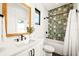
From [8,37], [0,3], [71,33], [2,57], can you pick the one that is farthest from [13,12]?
[71,33]

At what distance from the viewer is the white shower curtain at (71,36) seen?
114 centimetres

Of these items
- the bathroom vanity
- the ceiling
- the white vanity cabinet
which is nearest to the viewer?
the bathroom vanity

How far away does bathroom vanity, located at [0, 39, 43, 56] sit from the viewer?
2.84ft

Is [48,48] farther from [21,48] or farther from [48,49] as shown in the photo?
[21,48]

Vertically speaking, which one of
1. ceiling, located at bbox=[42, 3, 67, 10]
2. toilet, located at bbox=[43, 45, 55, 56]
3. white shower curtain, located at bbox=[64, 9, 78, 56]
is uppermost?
ceiling, located at bbox=[42, 3, 67, 10]

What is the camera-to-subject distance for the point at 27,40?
1158 millimetres

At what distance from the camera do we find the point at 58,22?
1.19 m

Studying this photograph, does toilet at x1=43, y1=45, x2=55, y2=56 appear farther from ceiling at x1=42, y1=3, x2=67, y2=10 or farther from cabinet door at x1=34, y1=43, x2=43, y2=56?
ceiling at x1=42, y1=3, x2=67, y2=10

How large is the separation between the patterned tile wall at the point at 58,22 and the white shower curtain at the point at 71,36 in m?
0.05

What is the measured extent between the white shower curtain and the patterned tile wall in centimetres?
5

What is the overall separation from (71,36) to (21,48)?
2.30 feet

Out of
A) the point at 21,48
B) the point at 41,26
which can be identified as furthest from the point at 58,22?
the point at 21,48

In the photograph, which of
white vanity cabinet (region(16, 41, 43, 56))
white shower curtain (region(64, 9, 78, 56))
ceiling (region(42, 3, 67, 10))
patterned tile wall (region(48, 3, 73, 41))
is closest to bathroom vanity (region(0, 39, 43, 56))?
white vanity cabinet (region(16, 41, 43, 56))

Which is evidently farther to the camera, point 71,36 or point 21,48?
point 71,36
